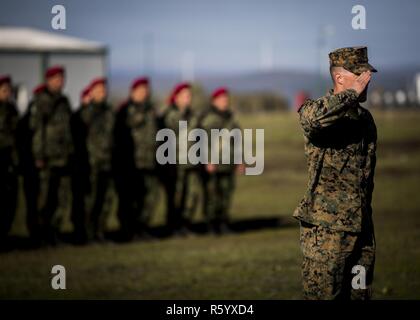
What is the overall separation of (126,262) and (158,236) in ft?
9.08

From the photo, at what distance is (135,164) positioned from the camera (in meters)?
15.5

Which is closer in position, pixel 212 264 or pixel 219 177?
pixel 212 264

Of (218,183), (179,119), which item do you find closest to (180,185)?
Result: (218,183)

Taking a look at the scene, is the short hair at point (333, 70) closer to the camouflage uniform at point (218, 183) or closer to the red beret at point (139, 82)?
the camouflage uniform at point (218, 183)

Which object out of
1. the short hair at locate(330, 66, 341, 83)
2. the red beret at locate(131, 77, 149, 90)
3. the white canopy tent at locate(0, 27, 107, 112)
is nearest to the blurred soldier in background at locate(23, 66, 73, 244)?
the red beret at locate(131, 77, 149, 90)

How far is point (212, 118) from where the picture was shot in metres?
15.6

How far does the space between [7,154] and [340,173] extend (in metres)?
8.27

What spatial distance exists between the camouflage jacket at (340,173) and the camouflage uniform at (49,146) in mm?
7627

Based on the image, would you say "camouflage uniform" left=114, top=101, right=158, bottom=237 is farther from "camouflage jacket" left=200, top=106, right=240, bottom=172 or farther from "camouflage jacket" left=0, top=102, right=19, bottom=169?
"camouflage jacket" left=0, top=102, right=19, bottom=169

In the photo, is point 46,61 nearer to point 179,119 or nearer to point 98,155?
point 179,119

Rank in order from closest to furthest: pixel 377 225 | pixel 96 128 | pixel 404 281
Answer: pixel 404 281 → pixel 96 128 → pixel 377 225

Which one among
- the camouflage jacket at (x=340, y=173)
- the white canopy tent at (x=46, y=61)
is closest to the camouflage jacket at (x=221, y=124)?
the camouflage jacket at (x=340, y=173)
